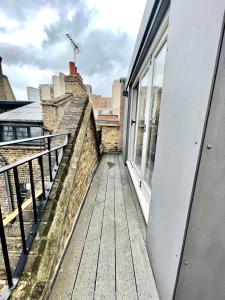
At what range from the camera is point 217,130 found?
0.58 m

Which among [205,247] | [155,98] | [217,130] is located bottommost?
[205,247]

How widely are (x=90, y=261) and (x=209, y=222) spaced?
102cm

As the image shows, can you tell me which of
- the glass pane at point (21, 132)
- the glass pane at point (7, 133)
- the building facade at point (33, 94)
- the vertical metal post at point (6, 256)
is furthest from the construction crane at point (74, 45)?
the building facade at point (33, 94)

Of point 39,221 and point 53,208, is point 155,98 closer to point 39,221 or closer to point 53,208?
point 53,208

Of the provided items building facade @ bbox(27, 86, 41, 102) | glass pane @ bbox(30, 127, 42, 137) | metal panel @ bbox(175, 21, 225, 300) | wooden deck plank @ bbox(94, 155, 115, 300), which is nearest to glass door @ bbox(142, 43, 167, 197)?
wooden deck plank @ bbox(94, 155, 115, 300)

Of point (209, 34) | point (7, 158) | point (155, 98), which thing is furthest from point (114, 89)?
point (209, 34)

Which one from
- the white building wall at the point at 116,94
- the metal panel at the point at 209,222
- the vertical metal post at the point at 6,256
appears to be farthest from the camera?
the white building wall at the point at 116,94

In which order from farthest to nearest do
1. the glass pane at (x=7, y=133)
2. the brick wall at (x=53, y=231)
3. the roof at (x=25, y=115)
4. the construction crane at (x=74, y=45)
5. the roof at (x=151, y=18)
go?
the glass pane at (x=7, y=133) < the roof at (x=25, y=115) < the construction crane at (x=74, y=45) < the roof at (x=151, y=18) < the brick wall at (x=53, y=231)

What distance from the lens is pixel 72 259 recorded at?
1225mm

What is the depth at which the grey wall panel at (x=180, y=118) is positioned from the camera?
0.59 m

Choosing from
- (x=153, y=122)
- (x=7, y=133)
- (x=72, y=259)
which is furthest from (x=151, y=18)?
(x=7, y=133)

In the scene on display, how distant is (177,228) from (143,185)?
50.4 inches

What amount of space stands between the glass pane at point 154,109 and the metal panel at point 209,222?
1.03m

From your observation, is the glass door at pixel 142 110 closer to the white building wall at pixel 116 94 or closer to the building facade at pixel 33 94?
the building facade at pixel 33 94
